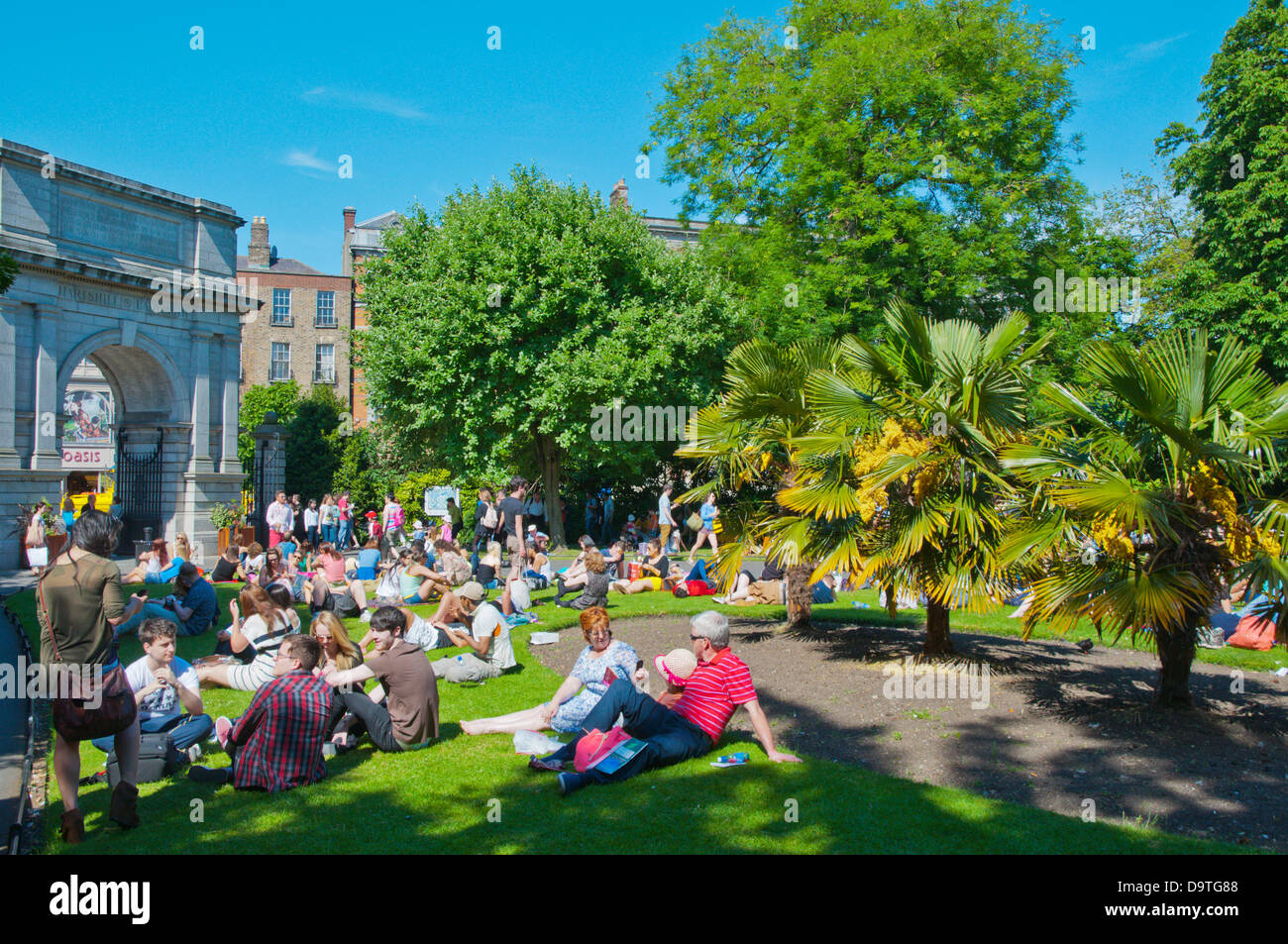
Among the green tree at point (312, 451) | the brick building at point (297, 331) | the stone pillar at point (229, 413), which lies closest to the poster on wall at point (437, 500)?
the green tree at point (312, 451)

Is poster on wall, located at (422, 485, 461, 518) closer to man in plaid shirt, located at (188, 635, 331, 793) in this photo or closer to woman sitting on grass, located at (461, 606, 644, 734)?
woman sitting on grass, located at (461, 606, 644, 734)

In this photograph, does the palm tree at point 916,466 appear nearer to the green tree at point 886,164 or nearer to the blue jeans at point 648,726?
the blue jeans at point 648,726

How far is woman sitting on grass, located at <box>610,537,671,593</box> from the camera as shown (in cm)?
1791

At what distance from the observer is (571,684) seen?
27.5ft

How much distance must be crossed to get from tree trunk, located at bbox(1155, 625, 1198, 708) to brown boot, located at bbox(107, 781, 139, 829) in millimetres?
8542

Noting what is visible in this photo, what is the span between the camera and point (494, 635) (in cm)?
1121

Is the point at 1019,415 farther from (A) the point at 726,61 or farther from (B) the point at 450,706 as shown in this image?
(A) the point at 726,61

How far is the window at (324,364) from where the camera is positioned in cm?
5278

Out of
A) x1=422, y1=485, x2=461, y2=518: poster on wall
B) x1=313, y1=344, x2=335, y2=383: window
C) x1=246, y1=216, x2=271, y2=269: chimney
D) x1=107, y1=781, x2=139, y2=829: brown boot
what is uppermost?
x1=246, y1=216, x2=271, y2=269: chimney

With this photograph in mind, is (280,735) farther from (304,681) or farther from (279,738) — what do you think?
(304,681)

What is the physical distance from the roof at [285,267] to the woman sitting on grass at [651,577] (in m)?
41.3

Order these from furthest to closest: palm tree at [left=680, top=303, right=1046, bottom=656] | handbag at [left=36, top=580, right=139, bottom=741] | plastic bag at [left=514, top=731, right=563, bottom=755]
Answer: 1. palm tree at [left=680, top=303, right=1046, bottom=656]
2. plastic bag at [left=514, top=731, right=563, bottom=755]
3. handbag at [left=36, top=580, right=139, bottom=741]

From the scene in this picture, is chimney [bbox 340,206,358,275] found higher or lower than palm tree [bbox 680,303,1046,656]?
higher

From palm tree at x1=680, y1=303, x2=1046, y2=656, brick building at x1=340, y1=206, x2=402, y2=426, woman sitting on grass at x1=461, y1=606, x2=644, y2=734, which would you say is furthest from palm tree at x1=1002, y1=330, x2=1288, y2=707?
brick building at x1=340, y1=206, x2=402, y2=426
